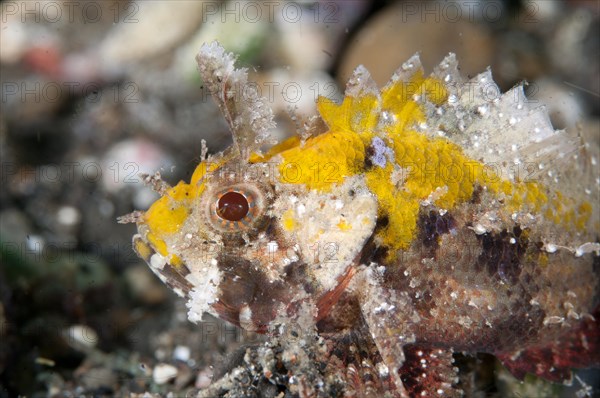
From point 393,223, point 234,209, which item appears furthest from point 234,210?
point 393,223

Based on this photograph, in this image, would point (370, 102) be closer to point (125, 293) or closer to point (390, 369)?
point (390, 369)

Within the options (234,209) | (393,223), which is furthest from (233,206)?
(393,223)

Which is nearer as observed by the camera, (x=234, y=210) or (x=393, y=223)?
(x=234, y=210)

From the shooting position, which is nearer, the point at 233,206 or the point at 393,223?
the point at 233,206

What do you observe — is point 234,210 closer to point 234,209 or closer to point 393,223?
point 234,209
